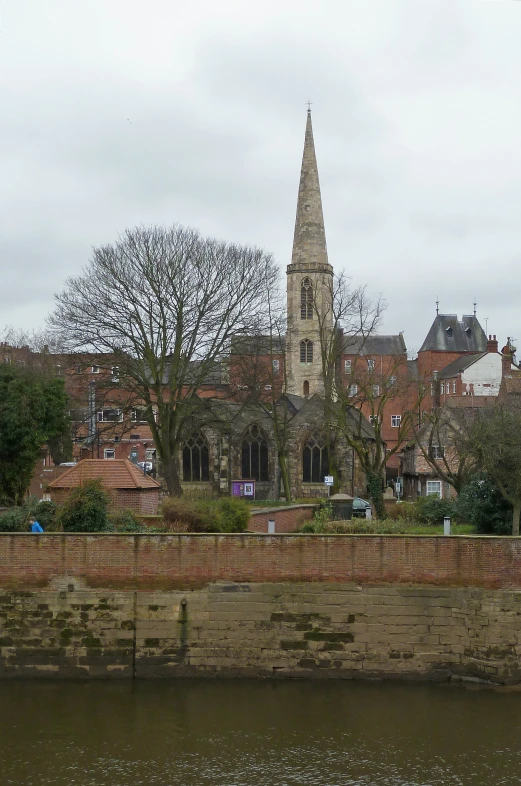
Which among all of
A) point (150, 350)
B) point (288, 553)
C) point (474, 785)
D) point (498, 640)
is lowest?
point (474, 785)

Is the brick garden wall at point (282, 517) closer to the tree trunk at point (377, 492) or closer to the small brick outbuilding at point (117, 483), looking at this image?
the tree trunk at point (377, 492)

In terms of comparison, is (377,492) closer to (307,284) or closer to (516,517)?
(516,517)

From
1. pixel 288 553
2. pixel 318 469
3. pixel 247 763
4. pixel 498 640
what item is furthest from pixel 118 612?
pixel 318 469

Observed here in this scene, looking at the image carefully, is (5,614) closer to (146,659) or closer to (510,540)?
(146,659)

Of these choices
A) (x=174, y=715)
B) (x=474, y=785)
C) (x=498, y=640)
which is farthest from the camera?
(x=498, y=640)

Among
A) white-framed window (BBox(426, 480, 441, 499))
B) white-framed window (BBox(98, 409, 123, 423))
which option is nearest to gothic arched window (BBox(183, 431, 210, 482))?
white-framed window (BBox(98, 409, 123, 423))

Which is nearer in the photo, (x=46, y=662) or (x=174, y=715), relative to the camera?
(x=174, y=715)

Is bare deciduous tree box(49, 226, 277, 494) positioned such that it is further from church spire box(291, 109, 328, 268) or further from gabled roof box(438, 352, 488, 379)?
gabled roof box(438, 352, 488, 379)

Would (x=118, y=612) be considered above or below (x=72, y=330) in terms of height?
below

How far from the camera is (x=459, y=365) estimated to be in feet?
252

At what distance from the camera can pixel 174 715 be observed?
1702 centimetres

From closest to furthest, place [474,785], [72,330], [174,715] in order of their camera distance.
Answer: [474,785]
[174,715]
[72,330]

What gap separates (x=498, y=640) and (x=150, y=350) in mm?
22770

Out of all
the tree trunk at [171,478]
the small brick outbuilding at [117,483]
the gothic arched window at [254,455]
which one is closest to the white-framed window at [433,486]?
the gothic arched window at [254,455]
